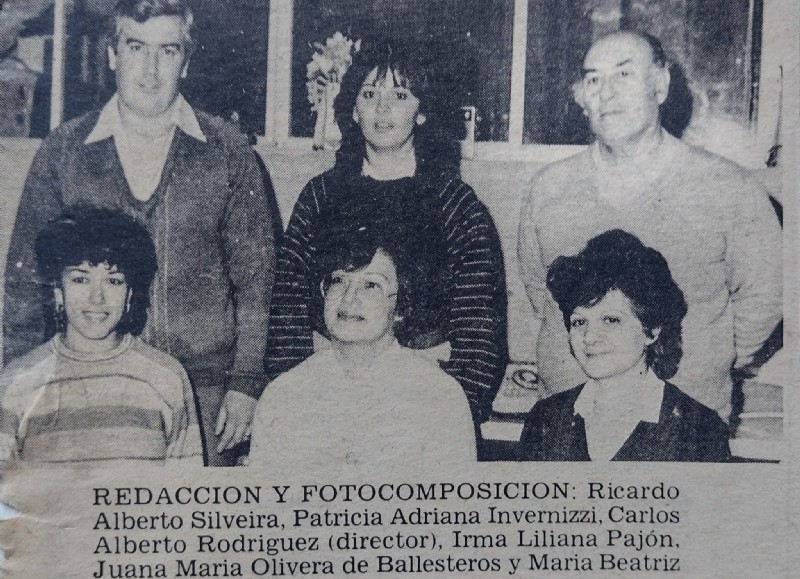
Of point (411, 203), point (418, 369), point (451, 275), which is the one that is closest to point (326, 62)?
point (411, 203)

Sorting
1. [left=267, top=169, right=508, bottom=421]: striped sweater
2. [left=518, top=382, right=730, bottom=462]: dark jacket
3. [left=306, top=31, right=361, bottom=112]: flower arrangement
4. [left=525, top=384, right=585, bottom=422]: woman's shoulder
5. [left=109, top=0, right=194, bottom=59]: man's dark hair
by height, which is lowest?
[left=518, top=382, right=730, bottom=462]: dark jacket

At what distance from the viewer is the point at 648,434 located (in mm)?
2760

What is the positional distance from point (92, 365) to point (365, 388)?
2.57 feet

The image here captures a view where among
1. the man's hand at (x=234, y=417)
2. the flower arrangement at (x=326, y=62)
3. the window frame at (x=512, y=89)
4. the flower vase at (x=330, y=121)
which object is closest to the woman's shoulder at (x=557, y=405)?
the window frame at (x=512, y=89)

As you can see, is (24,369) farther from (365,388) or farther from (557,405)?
(557,405)

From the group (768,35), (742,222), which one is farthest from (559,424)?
(768,35)

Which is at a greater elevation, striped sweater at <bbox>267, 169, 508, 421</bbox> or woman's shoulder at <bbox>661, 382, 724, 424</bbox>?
striped sweater at <bbox>267, 169, 508, 421</bbox>

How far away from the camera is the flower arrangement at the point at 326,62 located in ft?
8.89

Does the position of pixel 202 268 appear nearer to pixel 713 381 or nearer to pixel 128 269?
pixel 128 269

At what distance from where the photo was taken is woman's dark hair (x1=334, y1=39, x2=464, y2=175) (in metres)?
2.72

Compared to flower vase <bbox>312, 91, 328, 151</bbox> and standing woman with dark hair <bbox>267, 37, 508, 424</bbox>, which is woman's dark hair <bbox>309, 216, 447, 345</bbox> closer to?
standing woman with dark hair <bbox>267, 37, 508, 424</bbox>

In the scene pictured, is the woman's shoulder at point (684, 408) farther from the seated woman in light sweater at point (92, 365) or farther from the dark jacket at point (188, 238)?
the seated woman in light sweater at point (92, 365)

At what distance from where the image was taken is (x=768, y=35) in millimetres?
2818

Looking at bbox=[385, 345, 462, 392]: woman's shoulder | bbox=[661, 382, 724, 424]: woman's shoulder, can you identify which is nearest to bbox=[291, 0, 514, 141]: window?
bbox=[385, 345, 462, 392]: woman's shoulder
